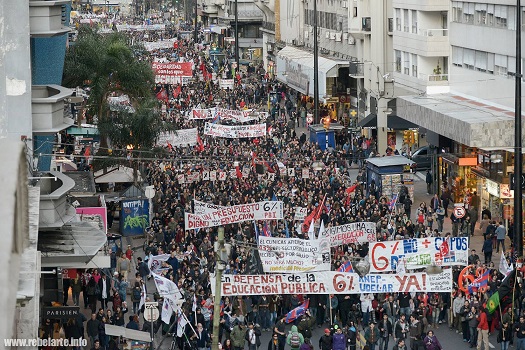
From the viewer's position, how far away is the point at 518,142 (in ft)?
112

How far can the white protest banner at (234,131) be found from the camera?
5509cm

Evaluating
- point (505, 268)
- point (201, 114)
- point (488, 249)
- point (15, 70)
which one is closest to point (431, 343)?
point (505, 268)

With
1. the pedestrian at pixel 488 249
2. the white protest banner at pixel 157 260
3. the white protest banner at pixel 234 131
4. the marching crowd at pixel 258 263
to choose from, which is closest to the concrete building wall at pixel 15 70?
the marching crowd at pixel 258 263

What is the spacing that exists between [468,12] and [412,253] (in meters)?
21.4

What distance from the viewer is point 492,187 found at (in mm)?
40188

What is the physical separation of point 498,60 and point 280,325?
778 inches

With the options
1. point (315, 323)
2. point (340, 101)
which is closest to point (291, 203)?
point (315, 323)

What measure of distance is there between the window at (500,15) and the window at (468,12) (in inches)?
124

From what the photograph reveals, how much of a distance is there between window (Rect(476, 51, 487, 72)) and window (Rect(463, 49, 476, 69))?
1.58 ft

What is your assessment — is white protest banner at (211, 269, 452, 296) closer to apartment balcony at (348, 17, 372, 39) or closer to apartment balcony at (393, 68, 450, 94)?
apartment balcony at (393, 68, 450, 94)

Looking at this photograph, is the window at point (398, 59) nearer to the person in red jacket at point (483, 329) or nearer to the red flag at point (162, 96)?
the red flag at point (162, 96)

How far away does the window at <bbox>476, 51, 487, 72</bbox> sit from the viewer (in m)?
44.9

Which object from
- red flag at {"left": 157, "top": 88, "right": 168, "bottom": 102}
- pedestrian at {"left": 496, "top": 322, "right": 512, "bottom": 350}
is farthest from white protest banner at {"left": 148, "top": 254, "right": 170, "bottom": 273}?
red flag at {"left": 157, "top": 88, "right": 168, "bottom": 102}

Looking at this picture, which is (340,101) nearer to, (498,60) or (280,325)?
(498,60)
